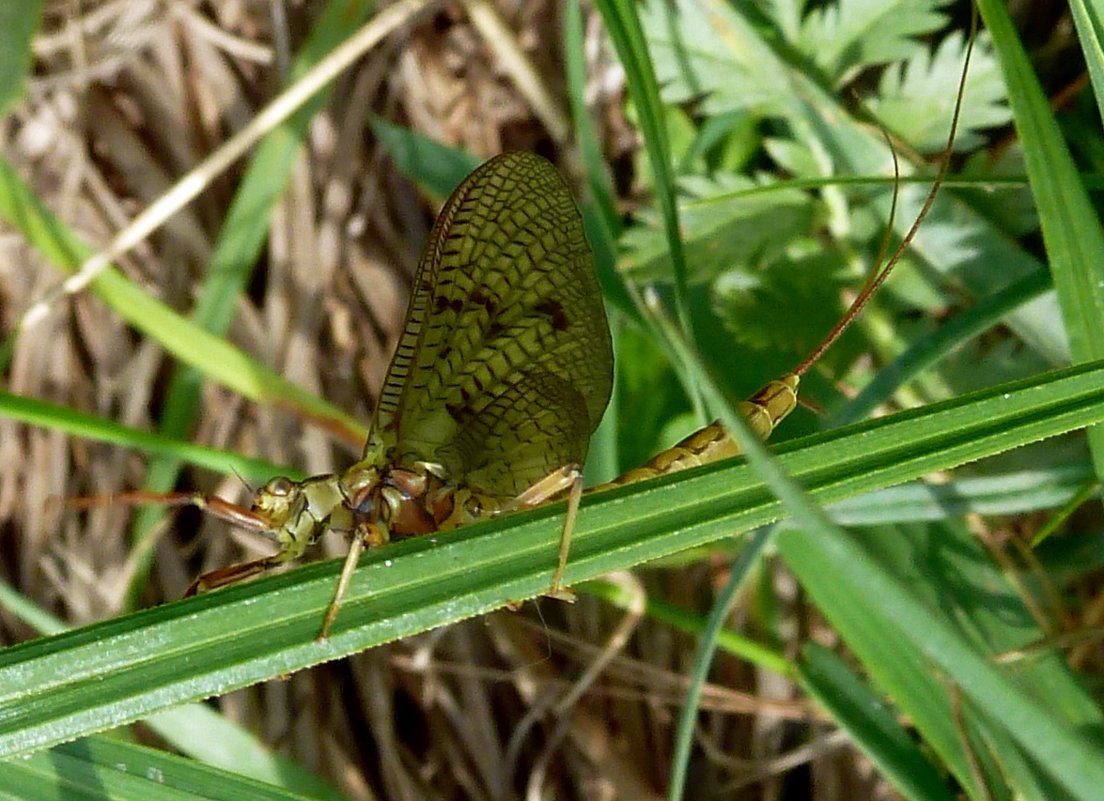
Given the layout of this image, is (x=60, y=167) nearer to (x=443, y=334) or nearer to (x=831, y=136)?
(x=443, y=334)

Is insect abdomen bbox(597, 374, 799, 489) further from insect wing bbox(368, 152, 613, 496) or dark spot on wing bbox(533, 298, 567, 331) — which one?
dark spot on wing bbox(533, 298, 567, 331)

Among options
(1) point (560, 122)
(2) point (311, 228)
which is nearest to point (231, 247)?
(2) point (311, 228)

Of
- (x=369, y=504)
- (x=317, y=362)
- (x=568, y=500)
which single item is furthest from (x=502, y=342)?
(x=317, y=362)

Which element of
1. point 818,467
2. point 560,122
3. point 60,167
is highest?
point 60,167

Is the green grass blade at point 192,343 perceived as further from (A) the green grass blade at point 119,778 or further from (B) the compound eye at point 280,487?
(A) the green grass blade at point 119,778

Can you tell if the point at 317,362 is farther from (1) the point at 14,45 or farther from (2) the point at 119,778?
(2) the point at 119,778

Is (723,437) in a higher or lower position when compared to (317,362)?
lower

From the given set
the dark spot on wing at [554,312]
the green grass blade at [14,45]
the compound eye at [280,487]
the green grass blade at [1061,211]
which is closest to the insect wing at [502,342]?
the dark spot on wing at [554,312]

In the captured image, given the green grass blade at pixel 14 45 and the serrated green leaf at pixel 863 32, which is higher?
the green grass blade at pixel 14 45
